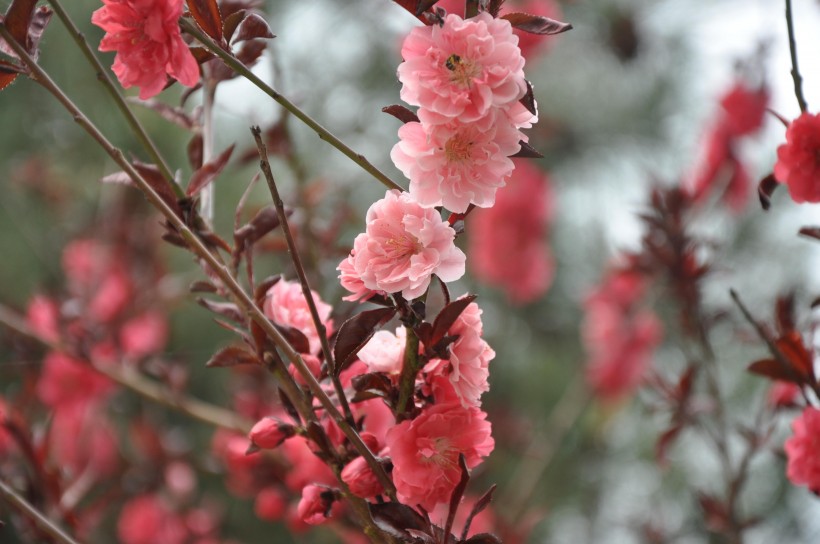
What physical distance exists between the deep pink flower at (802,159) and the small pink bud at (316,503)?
0.36 metres

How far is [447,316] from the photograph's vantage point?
438mm

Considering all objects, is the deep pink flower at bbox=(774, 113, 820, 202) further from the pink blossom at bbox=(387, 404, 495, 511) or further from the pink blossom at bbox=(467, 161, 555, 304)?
the pink blossom at bbox=(467, 161, 555, 304)

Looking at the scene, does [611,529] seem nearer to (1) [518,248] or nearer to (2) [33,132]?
(1) [518,248]

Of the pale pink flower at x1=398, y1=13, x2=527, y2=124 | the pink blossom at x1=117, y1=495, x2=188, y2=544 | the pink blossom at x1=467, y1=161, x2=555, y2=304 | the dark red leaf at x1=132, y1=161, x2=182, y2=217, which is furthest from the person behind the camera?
the pink blossom at x1=467, y1=161, x2=555, y2=304

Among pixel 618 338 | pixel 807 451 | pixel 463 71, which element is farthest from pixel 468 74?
pixel 618 338

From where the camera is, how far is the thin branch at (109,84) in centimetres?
45

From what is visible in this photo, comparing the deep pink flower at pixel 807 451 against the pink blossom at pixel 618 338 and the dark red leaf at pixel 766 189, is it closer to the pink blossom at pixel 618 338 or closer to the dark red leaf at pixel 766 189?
the dark red leaf at pixel 766 189

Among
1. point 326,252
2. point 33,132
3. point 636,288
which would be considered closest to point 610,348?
point 636,288

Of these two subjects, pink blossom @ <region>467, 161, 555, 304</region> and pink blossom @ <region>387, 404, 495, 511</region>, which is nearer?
pink blossom @ <region>387, 404, 495, 511</region>

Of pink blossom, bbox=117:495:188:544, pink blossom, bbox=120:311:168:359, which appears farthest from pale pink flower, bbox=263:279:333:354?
pink blossom, bbox=120:311:168:359

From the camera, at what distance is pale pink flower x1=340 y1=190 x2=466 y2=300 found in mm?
423

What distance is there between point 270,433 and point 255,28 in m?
0.24

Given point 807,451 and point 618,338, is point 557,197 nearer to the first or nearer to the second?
point 618,338

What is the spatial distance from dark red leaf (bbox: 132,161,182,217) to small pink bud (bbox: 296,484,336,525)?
19 centimetres
